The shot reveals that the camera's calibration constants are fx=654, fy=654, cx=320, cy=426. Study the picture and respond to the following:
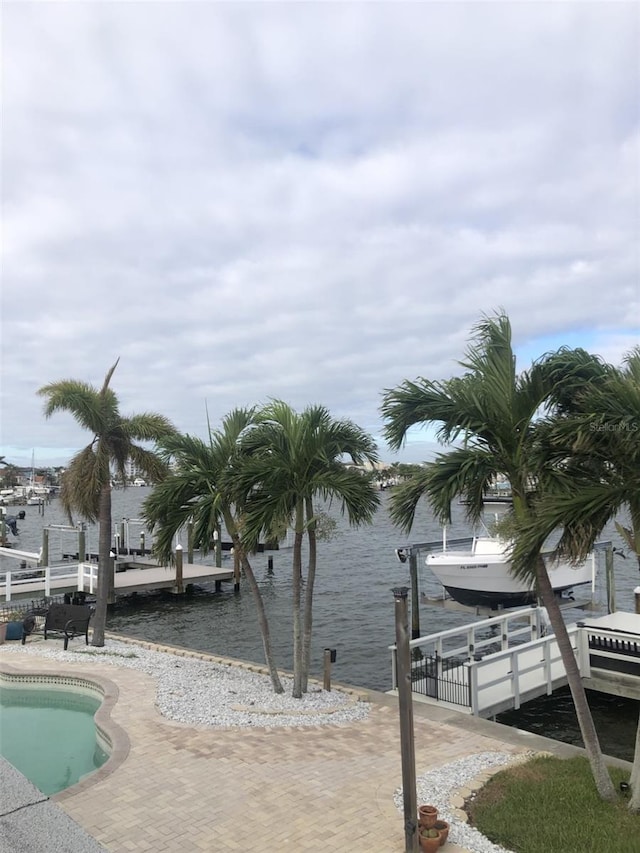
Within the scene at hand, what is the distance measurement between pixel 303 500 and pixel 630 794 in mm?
6187

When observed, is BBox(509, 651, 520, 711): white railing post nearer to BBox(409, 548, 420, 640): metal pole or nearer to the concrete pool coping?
the concrete pool coping

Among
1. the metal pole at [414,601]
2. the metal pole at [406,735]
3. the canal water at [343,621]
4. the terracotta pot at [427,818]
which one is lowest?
the canal water at [343,621]

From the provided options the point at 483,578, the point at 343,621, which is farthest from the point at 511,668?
the point at 343,621

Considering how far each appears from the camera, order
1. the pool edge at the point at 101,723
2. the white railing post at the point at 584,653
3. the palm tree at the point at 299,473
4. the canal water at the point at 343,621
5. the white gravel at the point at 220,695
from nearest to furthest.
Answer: the pool edge at the point at 101,723 < the white gravel at the point at 220,695 < the palm tree at the point at 299,473 < the white railing post at the point at 584,653 < the canal water at the point at 343,621

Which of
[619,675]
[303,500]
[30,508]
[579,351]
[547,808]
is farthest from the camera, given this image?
[30,508]

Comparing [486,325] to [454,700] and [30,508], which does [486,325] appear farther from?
[30,508]

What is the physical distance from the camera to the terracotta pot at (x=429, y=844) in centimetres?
629

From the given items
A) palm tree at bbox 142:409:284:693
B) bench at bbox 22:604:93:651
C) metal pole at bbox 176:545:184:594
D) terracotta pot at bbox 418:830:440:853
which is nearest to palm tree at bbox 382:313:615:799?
terracotta pot at bbox 418:830:440:853

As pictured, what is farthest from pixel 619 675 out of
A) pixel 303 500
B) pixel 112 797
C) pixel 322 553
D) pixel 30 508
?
pixel 30 508

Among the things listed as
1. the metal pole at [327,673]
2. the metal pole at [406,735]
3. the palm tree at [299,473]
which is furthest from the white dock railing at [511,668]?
the metal pole at [406,735]

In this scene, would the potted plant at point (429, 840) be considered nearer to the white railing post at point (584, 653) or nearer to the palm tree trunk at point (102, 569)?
the white railing post at point (584, 653)

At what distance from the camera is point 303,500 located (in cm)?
1132

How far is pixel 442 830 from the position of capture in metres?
6.45

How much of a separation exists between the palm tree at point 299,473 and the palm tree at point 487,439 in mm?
3350
